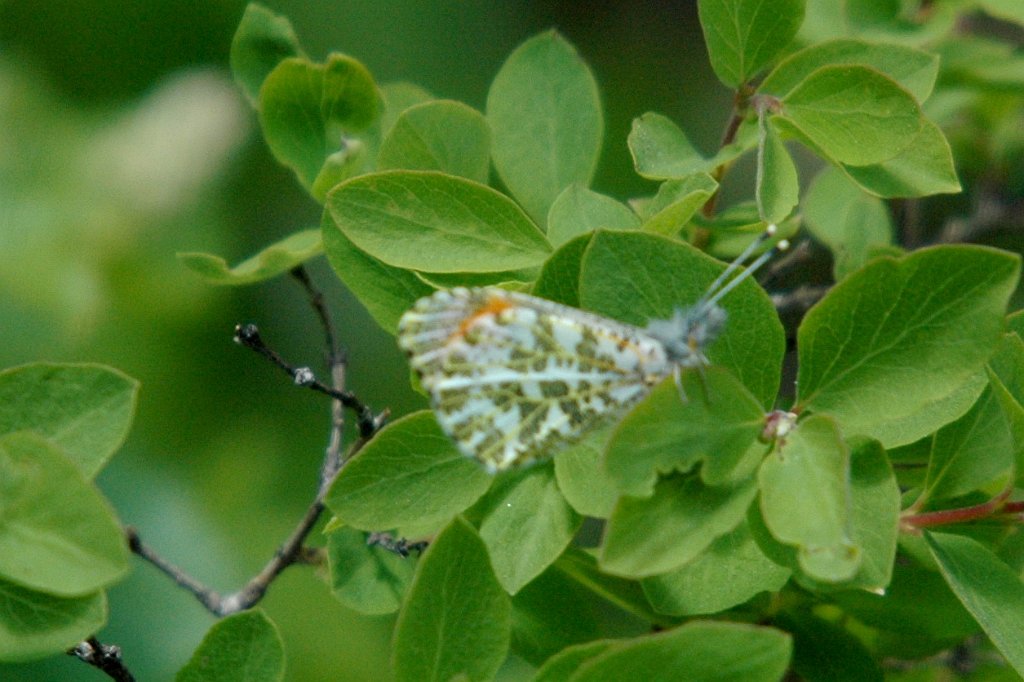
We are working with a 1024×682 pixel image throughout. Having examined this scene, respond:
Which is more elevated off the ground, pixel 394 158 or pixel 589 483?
pixel 394 158

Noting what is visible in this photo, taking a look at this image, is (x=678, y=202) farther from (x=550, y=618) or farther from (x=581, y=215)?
(x=550, y=618)

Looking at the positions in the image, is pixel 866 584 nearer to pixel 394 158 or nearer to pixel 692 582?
pixel 692 582

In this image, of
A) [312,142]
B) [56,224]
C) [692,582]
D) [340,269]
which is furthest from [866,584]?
[56,224]

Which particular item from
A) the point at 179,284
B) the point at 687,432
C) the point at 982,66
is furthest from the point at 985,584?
the point at 179,284

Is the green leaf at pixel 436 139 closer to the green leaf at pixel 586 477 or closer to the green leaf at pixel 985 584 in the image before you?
the green leaf at pixel 586 477

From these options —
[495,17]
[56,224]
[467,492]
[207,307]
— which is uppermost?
[467,492]
